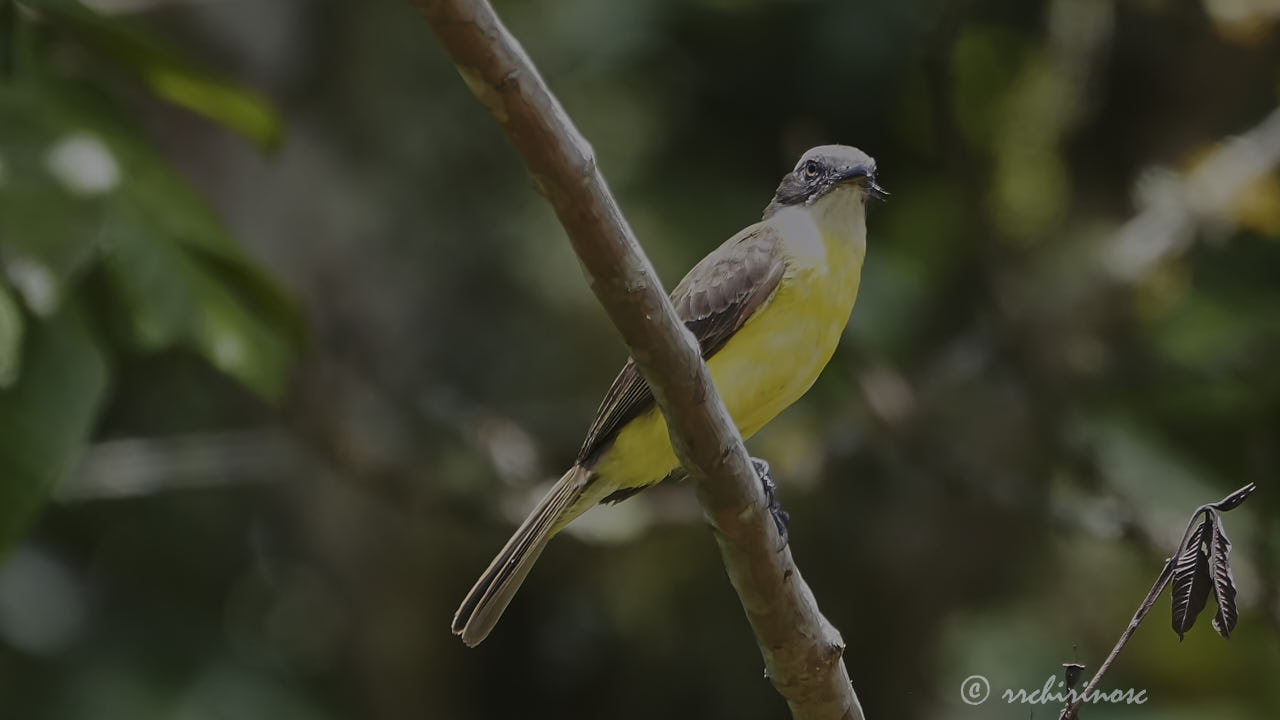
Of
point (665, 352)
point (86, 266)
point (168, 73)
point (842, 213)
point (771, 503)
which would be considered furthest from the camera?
point (168, 73)

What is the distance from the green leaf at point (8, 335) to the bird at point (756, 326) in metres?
1.14

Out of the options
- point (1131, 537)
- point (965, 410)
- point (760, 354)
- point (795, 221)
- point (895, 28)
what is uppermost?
point (895, 28)

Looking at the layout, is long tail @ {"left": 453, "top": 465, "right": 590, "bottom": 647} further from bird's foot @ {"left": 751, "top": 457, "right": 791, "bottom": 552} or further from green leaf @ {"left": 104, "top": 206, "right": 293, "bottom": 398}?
green leaf @ {"left": 104, "top": 206, "right": 293, "bottom": 398}

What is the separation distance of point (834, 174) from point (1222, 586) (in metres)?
1.35

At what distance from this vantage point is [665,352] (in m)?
2.34

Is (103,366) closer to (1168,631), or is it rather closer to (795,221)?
(795,221)

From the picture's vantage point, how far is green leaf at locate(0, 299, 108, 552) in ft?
11.1

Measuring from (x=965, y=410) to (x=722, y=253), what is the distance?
412cm

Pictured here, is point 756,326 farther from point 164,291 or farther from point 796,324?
point 164,291

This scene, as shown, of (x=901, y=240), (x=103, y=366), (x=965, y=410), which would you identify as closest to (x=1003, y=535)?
A: (x=965, y=410)

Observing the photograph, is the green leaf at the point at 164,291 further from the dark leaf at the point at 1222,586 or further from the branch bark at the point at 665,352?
the dark leaf at the point at 1222,586

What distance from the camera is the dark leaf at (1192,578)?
1850mm

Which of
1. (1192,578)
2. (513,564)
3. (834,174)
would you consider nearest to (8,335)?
(513,564)

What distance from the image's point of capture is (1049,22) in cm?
680
